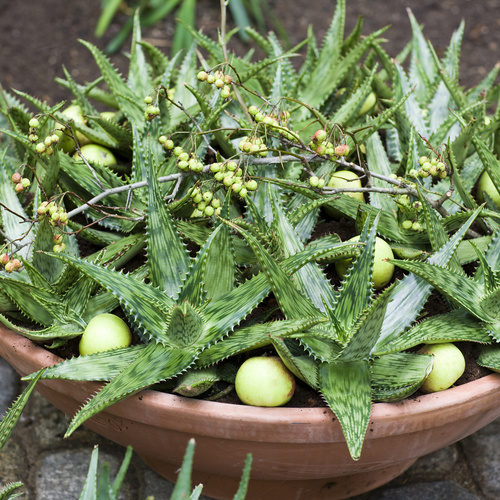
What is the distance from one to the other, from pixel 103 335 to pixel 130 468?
0.54 meters

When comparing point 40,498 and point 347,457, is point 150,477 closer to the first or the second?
point 40,498

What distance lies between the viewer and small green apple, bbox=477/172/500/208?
1.23m

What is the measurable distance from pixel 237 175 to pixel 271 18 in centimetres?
233

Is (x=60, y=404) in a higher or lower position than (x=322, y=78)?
lower

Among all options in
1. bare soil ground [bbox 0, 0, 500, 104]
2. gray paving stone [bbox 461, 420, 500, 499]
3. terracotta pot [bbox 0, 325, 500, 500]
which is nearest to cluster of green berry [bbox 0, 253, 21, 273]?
terracotta pot [bbox 0, 325, 500, 500]

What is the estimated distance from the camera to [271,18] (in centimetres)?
314

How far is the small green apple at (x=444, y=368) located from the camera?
0.97m

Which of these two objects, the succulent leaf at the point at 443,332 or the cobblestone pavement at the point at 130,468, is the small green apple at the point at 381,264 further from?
the cobblestone pavement at the point at 130,468

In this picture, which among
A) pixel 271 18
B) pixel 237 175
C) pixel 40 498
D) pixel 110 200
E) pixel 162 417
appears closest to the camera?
pixel 162 417

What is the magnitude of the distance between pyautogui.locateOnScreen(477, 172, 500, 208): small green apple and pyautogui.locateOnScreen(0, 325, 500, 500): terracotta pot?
1.29 ft

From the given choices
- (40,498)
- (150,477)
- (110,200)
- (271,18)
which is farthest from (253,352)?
(271,18)

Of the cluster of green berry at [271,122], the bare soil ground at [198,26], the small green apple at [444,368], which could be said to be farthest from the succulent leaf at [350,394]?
the bare soil ground at [198,26]

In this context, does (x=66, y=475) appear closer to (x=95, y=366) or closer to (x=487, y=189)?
(x=95, y=366)

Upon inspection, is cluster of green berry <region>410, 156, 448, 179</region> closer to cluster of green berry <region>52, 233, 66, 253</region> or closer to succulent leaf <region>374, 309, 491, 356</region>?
succulent leaf <region>374, 309, 491, 356</region>
